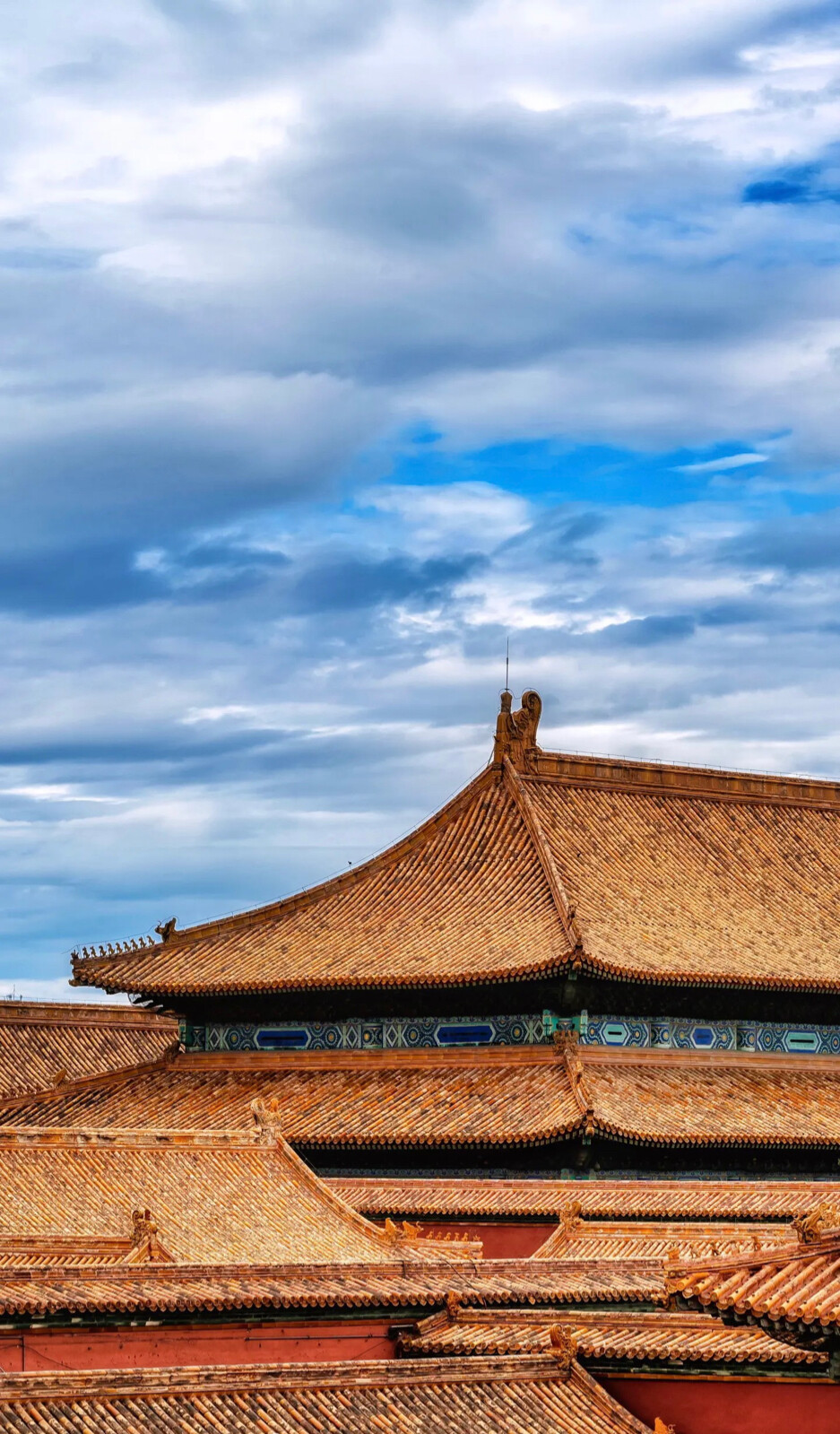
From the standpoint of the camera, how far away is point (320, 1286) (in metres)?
26.5

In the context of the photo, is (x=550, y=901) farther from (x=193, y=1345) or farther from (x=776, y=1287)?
(x=776, y=1287)

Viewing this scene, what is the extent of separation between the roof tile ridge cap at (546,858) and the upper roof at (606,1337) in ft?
44.9

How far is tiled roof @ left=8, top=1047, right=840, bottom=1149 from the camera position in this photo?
39.4m

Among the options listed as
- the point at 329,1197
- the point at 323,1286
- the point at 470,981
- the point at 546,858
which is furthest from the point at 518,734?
the point at 323,1286

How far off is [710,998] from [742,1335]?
2036 centimetres

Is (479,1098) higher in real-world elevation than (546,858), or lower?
lower

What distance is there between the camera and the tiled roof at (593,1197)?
1399 inches

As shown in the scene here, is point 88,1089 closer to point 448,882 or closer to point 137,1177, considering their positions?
point 448,882

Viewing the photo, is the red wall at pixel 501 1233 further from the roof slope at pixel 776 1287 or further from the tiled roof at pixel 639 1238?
the roof slope at pixel 776 1287

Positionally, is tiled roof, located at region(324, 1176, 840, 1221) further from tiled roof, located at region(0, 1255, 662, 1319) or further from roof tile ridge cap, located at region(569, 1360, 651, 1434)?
roof tile ridge cap, located at region(569, 1360, 651, 1434)

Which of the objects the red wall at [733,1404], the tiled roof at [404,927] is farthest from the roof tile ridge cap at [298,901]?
the red wall at [733,1404]

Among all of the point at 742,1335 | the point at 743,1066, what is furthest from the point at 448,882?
the point at 742,1335

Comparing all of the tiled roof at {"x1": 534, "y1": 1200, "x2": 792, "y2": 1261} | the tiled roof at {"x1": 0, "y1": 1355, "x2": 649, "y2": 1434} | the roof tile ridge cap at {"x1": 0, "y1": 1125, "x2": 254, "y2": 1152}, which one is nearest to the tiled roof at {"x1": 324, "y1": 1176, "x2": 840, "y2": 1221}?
the tiled roof at {"x1": 534, "y1": 1200, "x2": 792, "y2": 1261}

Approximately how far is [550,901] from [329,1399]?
71.6ft
